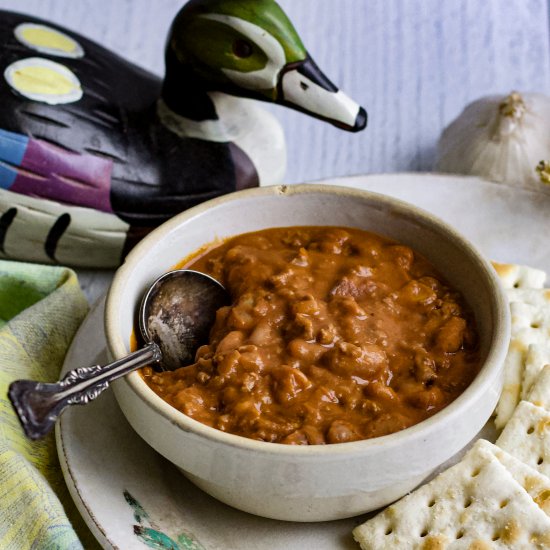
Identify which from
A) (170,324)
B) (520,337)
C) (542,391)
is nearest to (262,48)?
(170,324)

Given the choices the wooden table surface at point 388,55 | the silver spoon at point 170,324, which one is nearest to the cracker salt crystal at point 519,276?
the silver spoon at point 170,324

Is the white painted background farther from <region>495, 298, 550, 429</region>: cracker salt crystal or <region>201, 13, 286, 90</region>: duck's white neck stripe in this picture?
<region>495, 298, 550, 429</region>: cracker salt crystal

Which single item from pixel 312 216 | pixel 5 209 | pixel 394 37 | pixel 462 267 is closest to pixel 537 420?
pixel 462 267

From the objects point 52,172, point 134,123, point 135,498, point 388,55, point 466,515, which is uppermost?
point 388,55

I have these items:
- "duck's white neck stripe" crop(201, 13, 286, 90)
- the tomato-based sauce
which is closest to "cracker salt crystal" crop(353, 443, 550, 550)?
the tomato-based sauce

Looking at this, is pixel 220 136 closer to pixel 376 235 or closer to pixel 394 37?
pixel 376 235

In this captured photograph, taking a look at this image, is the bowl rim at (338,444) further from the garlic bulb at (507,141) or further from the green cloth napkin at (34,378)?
the garlic bulb at (507,141)

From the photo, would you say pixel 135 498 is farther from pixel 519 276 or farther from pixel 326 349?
pixel 519 276
